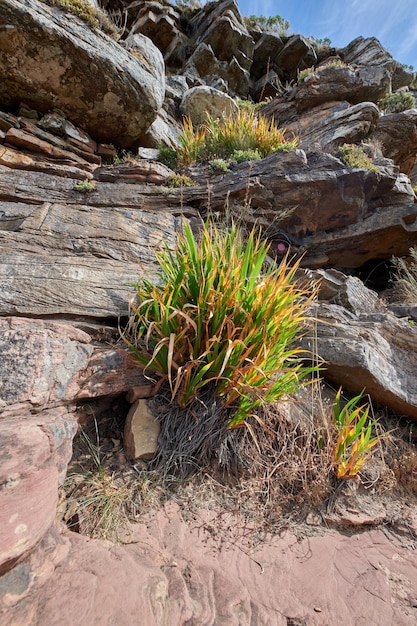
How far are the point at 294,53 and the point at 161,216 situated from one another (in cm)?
1297

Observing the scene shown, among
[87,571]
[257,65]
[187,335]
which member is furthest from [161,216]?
[257,65]

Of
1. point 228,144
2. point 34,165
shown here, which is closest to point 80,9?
point 34,165

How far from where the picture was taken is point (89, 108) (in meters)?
5.04

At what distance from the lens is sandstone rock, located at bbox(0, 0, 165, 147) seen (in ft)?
13.8

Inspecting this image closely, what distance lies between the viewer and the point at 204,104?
7.65 metres

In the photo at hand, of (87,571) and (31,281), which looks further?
(31,281)

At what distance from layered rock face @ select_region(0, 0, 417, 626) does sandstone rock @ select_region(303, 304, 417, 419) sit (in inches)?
0.6

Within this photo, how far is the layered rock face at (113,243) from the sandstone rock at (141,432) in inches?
2.2

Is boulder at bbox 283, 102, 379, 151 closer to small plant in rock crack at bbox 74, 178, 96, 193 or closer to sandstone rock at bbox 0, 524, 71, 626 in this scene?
small plant in rock crack at bbox 74, 178, 96, 193

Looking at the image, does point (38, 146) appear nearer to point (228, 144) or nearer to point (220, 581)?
point (228, 144)

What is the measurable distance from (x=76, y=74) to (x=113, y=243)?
3.32 m

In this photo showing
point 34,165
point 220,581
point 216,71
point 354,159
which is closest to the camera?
point 220,581

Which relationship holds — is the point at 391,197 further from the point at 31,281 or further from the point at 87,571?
the point at 87,571

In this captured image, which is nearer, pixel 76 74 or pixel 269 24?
pixel 76 74
